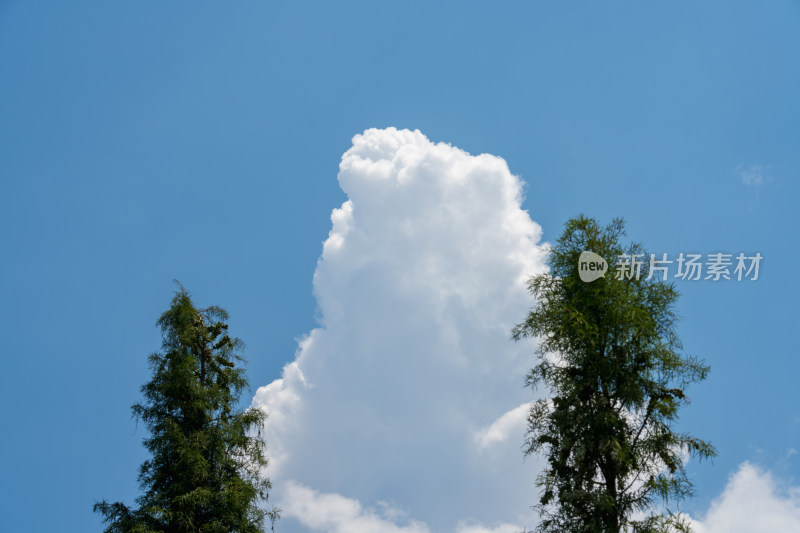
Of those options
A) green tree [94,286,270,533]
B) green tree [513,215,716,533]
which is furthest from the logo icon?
green tree [94,286,270,533]

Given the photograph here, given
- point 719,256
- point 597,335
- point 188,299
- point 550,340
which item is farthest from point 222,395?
point 719,256

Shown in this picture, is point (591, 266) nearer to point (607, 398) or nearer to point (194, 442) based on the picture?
point (607, 398)

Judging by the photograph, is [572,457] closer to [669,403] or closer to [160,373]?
[669,403]

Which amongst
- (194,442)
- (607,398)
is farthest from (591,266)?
(194,442)

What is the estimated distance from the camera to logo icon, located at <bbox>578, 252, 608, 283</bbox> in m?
14.1

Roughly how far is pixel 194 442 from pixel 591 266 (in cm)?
1091

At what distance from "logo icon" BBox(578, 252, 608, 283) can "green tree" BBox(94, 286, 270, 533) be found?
31.3 ft

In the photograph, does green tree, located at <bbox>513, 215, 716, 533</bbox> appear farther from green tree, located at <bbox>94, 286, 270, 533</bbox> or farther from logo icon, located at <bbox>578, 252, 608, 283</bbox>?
green tree, located at <bbox>94, 286, 270, 533</bbox>

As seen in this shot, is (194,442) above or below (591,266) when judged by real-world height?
below

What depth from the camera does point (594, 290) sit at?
45.7 feet

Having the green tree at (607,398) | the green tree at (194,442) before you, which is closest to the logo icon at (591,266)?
the green tree at (607,398)

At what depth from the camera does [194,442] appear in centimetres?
1590

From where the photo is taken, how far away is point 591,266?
564 inches

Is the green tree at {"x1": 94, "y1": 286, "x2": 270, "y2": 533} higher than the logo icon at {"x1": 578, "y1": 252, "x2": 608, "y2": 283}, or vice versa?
the logo icon at {"x1": 578, "y1": 252, "x2": 608, "y2": 283}
